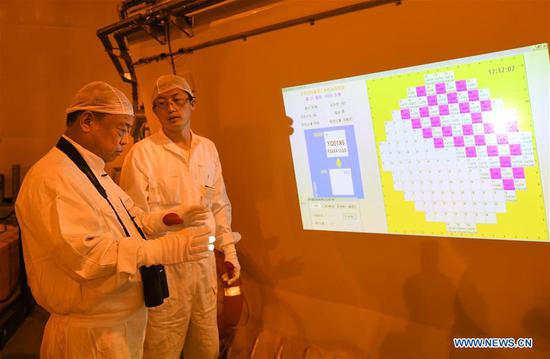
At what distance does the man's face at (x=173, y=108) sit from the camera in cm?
141

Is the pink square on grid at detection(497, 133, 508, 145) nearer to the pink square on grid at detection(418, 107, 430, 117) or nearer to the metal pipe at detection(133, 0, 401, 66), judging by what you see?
the pink square on grid at detection(418, 107, 430, 117)

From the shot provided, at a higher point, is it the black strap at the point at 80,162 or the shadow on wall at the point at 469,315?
the black strap at the point at 80,162

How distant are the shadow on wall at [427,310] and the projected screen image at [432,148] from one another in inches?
6.7

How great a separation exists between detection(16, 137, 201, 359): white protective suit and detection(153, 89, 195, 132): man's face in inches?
18.7

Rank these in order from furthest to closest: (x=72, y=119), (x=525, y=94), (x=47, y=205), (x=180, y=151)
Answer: (x=180, y=151) → (x=525, y=94) → (x=72, y=119) → (x=47, y=205)

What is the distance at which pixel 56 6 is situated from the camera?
2.77 m

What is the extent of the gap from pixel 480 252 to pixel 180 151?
137 cm

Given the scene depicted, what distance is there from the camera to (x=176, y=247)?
3.13ft

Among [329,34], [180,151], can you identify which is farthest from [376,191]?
[180,151]

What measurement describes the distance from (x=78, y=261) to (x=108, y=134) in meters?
0.40

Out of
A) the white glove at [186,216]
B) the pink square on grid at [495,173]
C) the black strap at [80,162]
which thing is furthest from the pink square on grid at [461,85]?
the black strap at [80,162]

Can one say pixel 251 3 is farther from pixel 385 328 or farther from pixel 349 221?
pixel 385 328

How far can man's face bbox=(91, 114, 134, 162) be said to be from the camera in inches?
38.9
